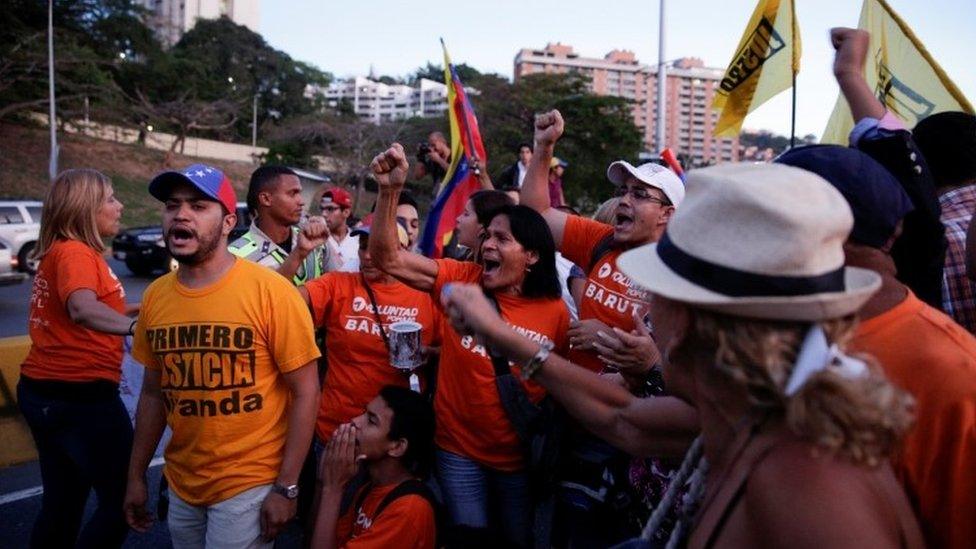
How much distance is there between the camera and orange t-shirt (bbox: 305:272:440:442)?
3580 mm

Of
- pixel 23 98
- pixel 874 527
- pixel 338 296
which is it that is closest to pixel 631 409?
pixel 874 527

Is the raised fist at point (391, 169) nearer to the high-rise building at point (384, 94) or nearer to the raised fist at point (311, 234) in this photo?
the raised fist at point (311, 234)

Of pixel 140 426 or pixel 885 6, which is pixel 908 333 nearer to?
pixel 140 426

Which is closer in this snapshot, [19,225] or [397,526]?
[397,526]

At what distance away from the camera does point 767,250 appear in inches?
50.6

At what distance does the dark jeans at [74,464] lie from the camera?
3314 millimetres

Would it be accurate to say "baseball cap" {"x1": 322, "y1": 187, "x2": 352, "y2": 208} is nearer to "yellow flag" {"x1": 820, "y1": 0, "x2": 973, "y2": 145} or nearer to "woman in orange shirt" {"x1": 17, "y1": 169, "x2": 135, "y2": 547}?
"woman in orange shirt" {"x1": 17, "y1": 169, "x2": 135, "y2": 547}

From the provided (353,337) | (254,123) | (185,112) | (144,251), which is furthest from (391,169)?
(254,123)

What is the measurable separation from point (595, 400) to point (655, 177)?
168 centimetres

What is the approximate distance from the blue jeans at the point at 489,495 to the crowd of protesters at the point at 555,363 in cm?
1

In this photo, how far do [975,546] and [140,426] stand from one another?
289cm

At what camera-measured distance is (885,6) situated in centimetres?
403

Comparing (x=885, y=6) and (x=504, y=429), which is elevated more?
(x=885, y=6)

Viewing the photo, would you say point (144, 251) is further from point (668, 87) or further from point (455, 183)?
point (668, 87)
